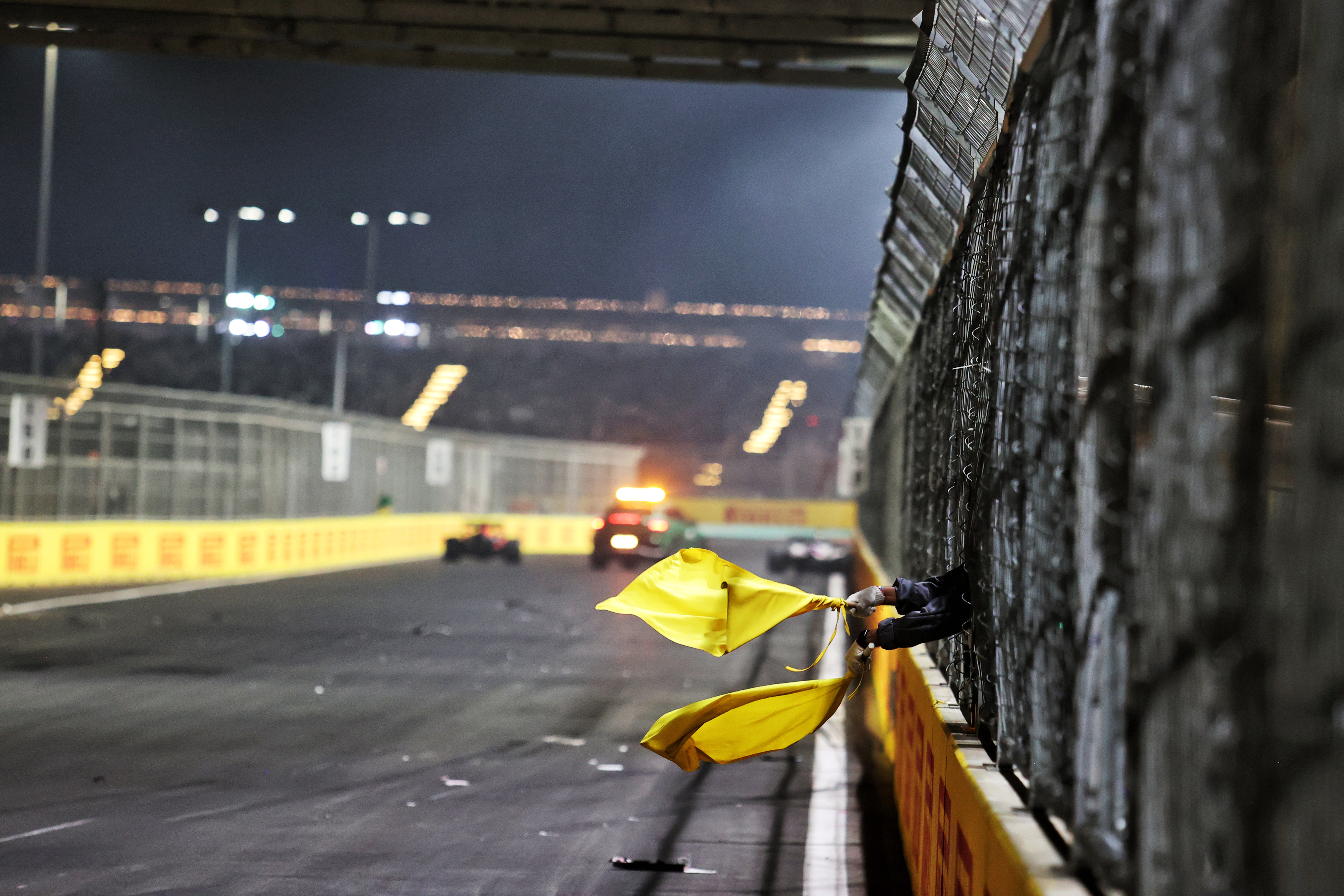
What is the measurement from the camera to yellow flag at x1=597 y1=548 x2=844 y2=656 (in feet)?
19.2

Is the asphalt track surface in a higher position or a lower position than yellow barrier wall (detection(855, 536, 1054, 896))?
lower

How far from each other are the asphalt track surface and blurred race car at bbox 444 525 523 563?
17934 millimetres

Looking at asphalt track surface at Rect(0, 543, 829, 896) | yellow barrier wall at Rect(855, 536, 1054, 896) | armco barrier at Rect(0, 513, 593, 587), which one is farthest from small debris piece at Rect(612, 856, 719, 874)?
armco barrier at Rect(0, 513, 593, 587)

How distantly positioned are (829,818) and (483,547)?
29.6 metres

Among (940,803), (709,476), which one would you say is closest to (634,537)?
(940,803)

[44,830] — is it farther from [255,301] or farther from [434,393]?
[434,393]

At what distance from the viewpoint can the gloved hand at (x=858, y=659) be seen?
17.8 ft

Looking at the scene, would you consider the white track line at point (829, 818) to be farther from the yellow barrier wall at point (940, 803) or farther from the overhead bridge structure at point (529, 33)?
the overhead bridge structure at point (529, 33)

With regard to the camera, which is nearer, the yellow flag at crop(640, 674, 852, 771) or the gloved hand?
the gloved hand

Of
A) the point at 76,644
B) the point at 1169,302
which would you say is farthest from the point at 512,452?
the point at 1169,302

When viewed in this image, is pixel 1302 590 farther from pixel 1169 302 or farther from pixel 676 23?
pixel 676 23

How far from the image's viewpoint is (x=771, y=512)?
6838 centimetres

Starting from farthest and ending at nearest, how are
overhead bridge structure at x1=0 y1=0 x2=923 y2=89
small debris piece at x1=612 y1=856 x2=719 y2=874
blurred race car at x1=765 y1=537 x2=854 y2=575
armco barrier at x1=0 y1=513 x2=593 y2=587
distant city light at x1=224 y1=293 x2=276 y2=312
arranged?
1. distant city light at x1=224 y1=293 x2=276 y2=312
2. blurred race car at x1=765 y1=537 x2=854 y2=575
3. armco barrier at x1=0 y1=513 x2=593 y2=587
4. overhead bridge structure at x1=0 y1=0 x2=923 y2=89
5. small debris piece at x1=612 y1=856 x2=719 y2=874

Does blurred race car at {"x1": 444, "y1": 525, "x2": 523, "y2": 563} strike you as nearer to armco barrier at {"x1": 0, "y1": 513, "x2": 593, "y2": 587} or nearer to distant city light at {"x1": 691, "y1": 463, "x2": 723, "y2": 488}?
armco barrier at {"x1": 0, "y1": 513, "x2": 593, "y2": 587}
